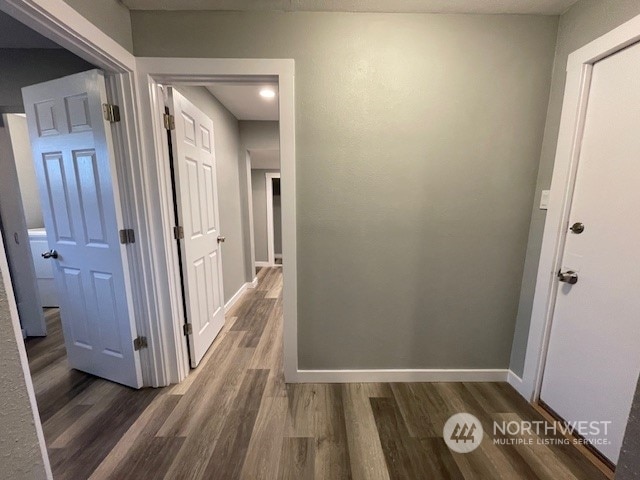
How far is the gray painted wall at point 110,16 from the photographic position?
116cm

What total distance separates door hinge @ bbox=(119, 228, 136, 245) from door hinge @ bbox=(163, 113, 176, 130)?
0.70 meters

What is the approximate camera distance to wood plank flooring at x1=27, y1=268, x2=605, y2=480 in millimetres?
1230

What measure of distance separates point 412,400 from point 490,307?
2.72ft

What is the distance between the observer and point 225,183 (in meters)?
2.89

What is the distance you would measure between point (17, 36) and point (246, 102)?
1.62m

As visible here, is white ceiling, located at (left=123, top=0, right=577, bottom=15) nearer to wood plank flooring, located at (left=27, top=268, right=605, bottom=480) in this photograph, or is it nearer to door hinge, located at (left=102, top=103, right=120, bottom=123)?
door hinge, located at (left=102, top=103, right=120, bottom=123)

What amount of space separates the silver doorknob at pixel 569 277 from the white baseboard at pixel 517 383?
78 centimetres

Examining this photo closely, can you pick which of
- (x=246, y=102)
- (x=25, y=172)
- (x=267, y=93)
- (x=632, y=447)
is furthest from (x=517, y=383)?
(x=25, y=172)

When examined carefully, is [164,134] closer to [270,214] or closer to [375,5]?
[375,5]

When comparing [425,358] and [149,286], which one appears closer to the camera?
[149,286]

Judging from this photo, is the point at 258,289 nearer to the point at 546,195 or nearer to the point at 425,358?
the point at 425,358

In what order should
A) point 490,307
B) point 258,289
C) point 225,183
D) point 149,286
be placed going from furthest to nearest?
point 258,289
point 225,183
point 490,307
point 149,286

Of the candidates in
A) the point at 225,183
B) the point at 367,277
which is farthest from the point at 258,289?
the point at 367,277

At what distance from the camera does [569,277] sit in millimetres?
1389
